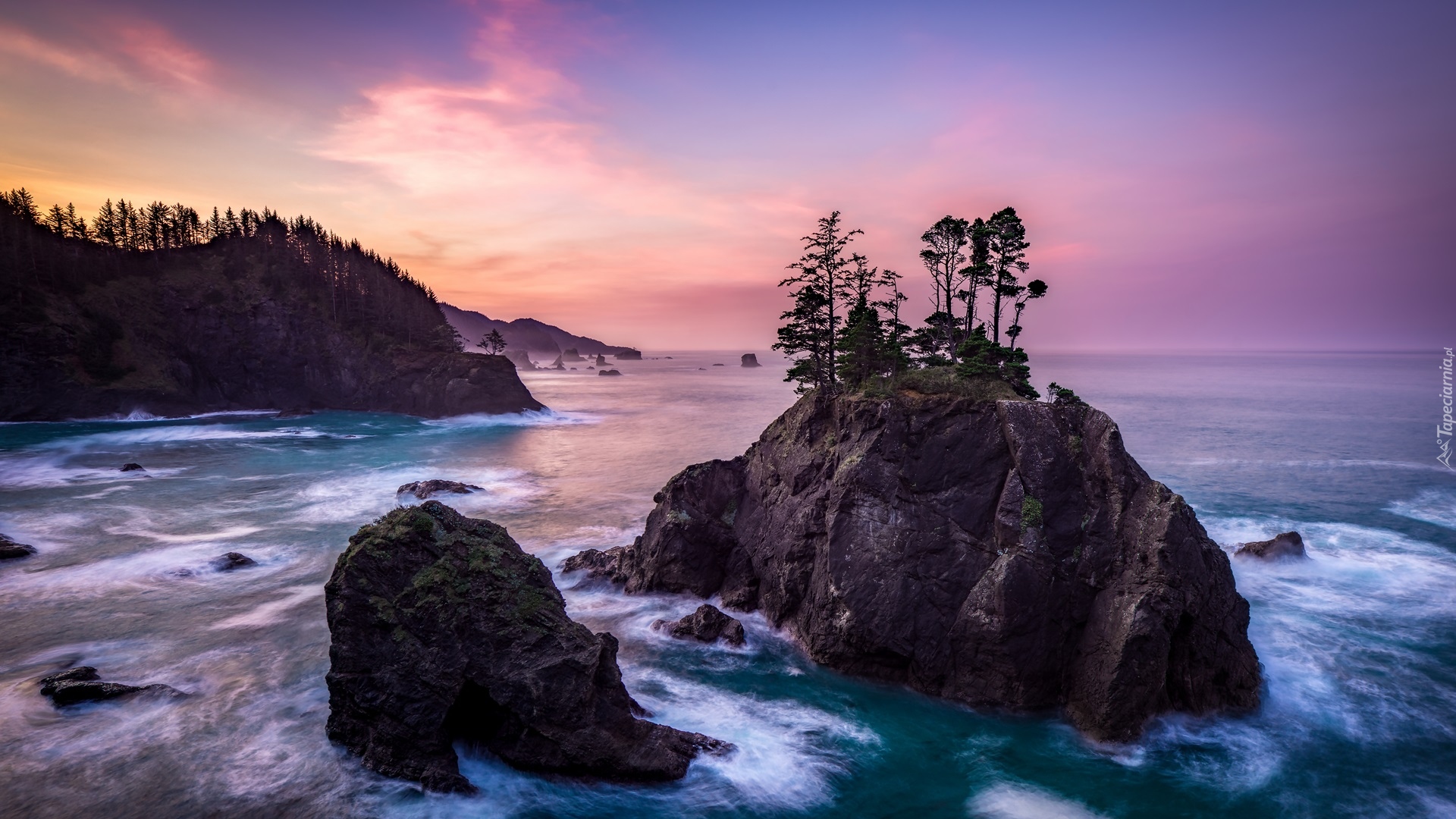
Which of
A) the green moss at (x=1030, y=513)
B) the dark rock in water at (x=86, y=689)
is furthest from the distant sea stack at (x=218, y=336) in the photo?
the green moss at (x=1030, y=513)

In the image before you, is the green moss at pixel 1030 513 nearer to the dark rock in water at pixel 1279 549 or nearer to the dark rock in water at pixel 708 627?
the dark rock in water at pixel 708 627

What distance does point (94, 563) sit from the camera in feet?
111

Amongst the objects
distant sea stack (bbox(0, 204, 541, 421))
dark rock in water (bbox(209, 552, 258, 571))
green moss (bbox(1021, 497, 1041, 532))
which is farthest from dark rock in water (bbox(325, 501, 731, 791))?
distant sea stack (bbox(0, 204, 541, 421))

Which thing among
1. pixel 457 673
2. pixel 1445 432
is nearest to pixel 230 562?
pixel 457 673

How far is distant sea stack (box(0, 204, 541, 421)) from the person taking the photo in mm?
85750

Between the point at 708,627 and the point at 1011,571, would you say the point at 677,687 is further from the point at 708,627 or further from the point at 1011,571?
the point at 1011,571

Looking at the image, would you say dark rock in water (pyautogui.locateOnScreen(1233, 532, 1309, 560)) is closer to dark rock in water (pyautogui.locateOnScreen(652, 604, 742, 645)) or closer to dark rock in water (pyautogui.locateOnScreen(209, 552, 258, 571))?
dark rock in water (pyautogui.locateOnScreen(652, 604, 742, 645))

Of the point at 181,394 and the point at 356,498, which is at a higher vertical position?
the point at 181,394

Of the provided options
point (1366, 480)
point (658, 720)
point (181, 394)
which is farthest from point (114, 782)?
point (181, 394)

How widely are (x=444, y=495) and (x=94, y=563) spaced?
2052cm

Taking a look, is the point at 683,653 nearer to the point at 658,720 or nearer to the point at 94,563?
the point at 658,720

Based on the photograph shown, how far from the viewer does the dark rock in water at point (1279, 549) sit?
35.4 metres

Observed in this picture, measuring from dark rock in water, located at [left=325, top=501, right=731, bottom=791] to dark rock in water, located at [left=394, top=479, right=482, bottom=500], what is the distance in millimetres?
35276

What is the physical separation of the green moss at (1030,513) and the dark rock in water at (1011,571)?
0.06 meters
